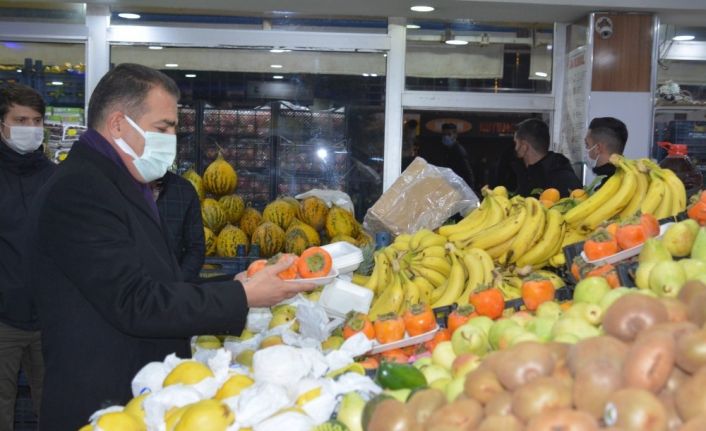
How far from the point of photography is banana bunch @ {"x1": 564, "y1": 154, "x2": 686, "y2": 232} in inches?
149

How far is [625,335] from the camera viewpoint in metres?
1.82

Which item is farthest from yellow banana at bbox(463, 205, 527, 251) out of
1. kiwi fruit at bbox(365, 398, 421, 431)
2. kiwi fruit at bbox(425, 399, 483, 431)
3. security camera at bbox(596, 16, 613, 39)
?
security camera at bbox(596, 16, 613, 39)

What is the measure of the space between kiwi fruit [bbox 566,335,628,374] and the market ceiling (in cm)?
515

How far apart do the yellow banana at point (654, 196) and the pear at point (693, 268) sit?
48.5 inches

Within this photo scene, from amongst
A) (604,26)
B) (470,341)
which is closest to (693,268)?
(470,341)

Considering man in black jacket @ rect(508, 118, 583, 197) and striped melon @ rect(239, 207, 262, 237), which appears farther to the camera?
man in black jacket @ rect(508, 118, 583, 197)

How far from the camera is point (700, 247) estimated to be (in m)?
2.78

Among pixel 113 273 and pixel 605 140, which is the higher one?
pixel 605 140

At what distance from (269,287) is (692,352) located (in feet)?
5.14

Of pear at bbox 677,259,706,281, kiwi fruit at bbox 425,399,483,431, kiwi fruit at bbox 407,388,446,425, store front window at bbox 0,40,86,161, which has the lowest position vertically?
kiwi fruit at bbox 407,388,446,425

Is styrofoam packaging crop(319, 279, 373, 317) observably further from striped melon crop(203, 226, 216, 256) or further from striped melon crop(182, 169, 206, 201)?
striped melon crop(182, 169, 206, 201)

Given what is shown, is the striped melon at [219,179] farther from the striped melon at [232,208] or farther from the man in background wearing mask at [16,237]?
the man in background wearing mask at [16,237]

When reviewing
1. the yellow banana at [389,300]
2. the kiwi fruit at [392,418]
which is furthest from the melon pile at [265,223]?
the kiwi fruit at [392,418]

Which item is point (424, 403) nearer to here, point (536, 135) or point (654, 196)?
point (654, 196)
